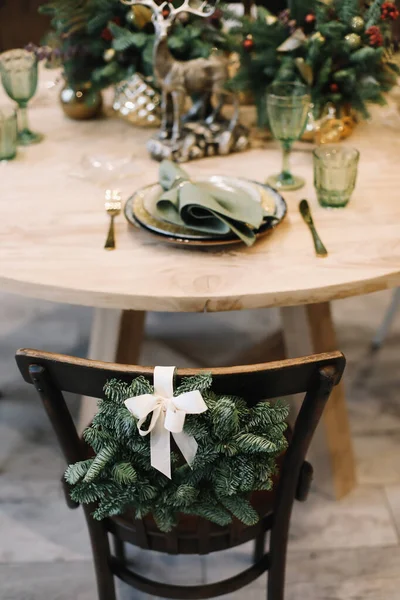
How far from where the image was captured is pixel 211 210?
41.8 inches

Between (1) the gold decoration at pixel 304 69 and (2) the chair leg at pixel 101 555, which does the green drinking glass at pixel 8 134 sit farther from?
(2) the chair leg at pixel 101 555

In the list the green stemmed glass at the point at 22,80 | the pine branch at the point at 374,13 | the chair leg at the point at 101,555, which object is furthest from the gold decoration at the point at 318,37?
the chair leg at the point at 101,555

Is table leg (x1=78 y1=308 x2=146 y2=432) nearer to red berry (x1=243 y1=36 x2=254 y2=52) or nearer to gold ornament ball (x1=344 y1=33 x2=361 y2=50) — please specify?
red berry (x1=243 y1=36 x2=254 y2=52)

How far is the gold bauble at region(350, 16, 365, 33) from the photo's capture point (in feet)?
4.55

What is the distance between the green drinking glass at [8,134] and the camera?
137 centimetres

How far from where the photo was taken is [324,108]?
1475mm

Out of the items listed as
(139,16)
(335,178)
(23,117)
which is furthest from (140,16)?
(335,178)

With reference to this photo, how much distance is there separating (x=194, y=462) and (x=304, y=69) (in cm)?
103

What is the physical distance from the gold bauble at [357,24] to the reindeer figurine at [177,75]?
302 millimetres

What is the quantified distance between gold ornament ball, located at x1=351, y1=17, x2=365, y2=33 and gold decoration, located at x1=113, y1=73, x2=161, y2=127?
50cm

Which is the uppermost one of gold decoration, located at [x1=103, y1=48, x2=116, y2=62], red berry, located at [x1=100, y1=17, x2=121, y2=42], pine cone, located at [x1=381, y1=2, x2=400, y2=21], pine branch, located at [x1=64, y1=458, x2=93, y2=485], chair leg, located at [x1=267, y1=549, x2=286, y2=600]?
pine cone, located at [x1=381, y1=2, x2=400, y2=21]

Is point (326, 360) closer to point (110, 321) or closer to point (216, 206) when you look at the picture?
point (216, 206)

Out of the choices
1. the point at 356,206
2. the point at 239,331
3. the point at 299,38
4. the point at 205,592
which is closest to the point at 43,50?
the point at 299,38

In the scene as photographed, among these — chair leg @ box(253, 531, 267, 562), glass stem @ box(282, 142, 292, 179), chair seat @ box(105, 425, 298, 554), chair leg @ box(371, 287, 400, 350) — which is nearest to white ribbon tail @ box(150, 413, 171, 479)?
chair seat @ box(105, 425, 298, 554)
